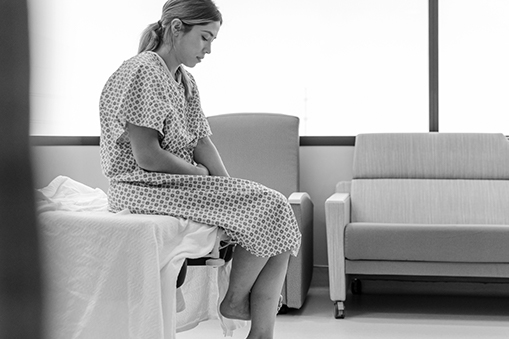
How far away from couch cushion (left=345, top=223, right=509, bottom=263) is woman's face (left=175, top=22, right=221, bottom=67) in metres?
1.45

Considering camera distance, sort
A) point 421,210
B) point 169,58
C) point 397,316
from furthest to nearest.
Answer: point 421,210 < point 397,316 < point 169,58

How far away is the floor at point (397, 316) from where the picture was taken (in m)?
2.69

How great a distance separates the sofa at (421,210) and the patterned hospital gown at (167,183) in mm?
1195

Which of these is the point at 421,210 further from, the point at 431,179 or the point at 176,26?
the point at 176,26

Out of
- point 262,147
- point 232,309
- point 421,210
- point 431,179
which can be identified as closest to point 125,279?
point 232,309

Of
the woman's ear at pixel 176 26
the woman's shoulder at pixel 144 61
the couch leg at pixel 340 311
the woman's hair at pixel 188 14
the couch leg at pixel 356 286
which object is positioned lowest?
the couch leg at pixel 356 286

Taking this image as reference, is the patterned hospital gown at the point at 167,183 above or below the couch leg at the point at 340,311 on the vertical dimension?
above

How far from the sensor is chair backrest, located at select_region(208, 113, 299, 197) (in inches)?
137

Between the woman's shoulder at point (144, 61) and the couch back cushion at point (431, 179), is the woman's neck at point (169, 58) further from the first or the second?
the couch back cushion at point (431, 179)

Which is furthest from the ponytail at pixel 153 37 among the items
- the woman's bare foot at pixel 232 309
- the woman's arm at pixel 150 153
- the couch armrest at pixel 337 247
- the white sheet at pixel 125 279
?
the couch armrest at pixel 337 247

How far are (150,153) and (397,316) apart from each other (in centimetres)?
181

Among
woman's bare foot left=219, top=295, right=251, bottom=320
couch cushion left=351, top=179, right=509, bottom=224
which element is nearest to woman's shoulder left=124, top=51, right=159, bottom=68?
woman's bare foot left=219, top=295, right=251, bottom=320

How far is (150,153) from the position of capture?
1.68 meters

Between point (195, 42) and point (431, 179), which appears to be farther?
point (431, 179)
